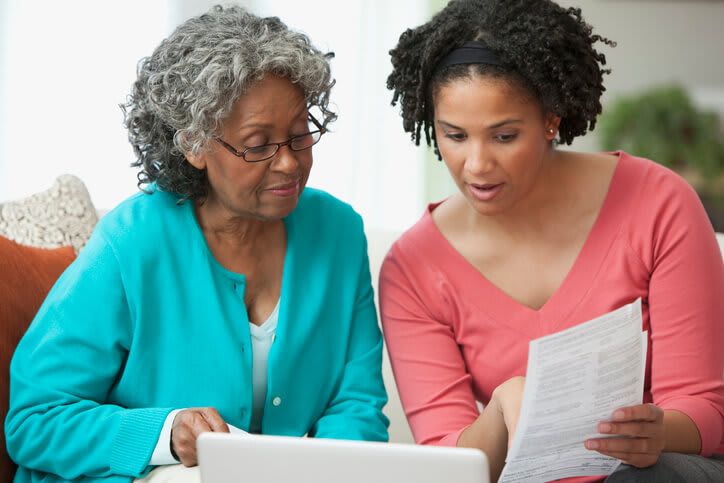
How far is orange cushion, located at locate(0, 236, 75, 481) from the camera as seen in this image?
137cm

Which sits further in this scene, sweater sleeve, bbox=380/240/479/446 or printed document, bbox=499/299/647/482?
sweater sleeve, bbox=380/240/479/446

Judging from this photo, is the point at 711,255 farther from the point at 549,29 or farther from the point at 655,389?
the point at 549,29

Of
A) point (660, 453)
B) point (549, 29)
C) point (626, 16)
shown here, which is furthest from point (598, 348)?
point (626, 16)

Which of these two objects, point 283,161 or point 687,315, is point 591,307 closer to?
point 687,315

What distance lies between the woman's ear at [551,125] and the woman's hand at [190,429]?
0.74 meters

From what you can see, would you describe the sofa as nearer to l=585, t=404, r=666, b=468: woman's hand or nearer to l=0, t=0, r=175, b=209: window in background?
l=585, t=404, r=666, b=468: woman's hand

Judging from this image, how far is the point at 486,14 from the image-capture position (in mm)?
1346

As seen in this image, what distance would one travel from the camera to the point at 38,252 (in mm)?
1550

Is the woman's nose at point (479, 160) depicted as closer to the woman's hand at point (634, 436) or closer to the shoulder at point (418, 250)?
the shoulder at point (418, 250)

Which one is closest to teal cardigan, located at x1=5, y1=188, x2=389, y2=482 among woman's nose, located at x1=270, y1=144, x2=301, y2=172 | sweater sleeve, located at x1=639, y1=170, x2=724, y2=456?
woman's nose, located at x1=270, y1=144, x2=301, y2=172

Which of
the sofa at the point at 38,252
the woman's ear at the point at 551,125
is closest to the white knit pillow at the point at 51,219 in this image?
the sofa at the point at 38,252

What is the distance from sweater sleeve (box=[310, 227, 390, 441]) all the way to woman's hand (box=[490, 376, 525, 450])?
1.00 ft

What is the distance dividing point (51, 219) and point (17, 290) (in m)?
0.26

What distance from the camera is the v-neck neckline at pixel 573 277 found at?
1.45 metres
